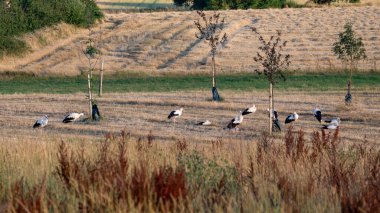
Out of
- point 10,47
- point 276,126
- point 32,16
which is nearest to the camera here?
point 276,126

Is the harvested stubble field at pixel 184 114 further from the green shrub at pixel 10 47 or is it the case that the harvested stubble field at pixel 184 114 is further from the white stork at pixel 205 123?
the green shrub at pixel 10 47

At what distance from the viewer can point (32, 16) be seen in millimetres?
67062

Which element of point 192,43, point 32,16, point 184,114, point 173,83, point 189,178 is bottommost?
point 173,83

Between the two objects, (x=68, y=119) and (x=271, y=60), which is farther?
(x=68, y=119)

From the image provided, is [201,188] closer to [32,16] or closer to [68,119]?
[68,119]

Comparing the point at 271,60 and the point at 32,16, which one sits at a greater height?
the point at 271,60

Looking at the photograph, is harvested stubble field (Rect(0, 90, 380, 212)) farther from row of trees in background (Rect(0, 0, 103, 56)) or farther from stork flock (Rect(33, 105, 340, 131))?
row of trees in background (Rect(0, 0, 103, 56))

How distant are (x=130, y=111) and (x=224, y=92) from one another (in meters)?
10.3

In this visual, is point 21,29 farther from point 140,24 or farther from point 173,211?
point 173,211

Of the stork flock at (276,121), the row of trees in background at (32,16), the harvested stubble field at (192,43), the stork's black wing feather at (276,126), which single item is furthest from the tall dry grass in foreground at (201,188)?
the row of trees in background at (32,16)

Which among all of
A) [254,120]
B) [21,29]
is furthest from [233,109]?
[21,29]

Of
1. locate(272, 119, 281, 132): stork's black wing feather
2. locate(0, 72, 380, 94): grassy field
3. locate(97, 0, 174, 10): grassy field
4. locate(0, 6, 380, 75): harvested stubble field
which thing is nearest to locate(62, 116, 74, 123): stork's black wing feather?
locate(272, 119, 281, 132): stork's black wing feather

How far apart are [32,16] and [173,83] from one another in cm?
2362

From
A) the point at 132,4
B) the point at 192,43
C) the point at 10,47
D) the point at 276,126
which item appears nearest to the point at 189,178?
the point at 276,126
